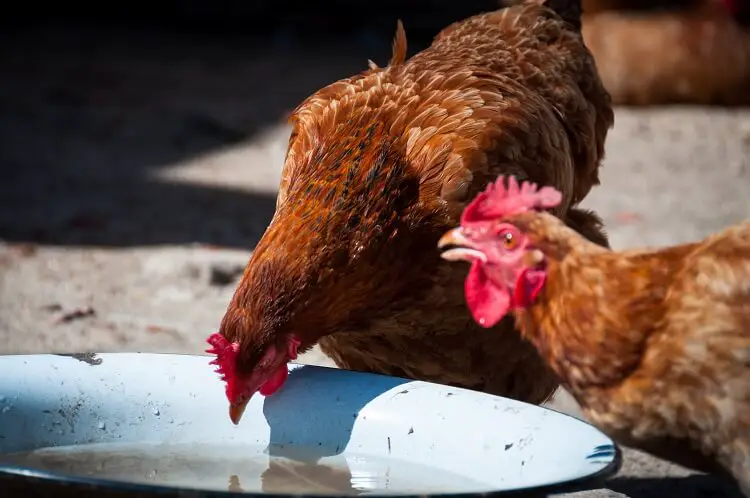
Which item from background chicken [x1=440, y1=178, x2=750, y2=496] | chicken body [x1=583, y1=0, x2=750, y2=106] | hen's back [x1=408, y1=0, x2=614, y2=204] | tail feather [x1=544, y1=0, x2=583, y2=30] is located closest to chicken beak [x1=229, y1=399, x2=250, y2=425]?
background chicken [x1=440, y1=178, x2=750, y2=496]

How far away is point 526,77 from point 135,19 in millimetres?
9255

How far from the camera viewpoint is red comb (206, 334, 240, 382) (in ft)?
9.21

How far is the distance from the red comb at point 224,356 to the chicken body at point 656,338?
2.39ft

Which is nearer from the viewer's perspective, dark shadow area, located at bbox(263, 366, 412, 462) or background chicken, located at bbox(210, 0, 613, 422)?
dark shadow area, located at bbox(263, 366, 412, 462)

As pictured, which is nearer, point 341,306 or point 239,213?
point 341,306

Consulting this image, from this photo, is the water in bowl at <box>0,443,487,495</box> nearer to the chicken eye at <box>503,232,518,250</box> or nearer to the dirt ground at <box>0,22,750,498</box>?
the chicken eye at <box>503,232,518,250</box>

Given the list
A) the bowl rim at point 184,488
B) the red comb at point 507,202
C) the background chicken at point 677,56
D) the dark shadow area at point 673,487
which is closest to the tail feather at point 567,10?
the dark shadow area at point 673,487

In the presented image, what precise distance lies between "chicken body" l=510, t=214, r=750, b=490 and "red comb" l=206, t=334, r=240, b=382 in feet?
2.39

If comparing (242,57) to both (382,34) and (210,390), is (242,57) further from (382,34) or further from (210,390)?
(210,390)

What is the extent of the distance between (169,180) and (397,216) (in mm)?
4449

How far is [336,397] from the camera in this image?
276 centimetres

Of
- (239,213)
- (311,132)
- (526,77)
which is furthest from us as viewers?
(239,213)

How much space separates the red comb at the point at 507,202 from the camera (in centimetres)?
253

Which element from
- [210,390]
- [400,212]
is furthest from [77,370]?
[400,212]
